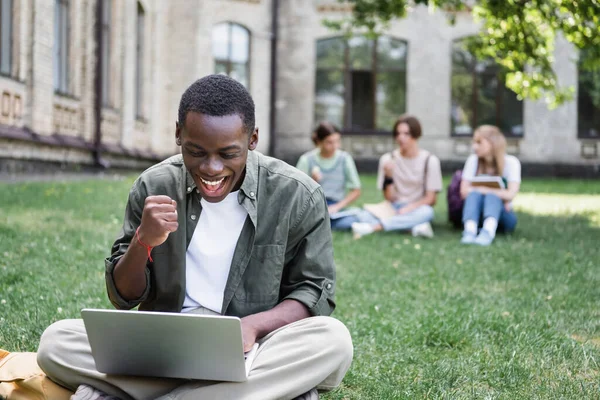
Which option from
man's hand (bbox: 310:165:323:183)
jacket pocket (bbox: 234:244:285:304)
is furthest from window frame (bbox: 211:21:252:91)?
jacket pocket (bbox: 234:244:285:304)

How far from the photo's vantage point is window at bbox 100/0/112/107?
19.6 meters

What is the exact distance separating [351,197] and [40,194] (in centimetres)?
437

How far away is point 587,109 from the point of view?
88.4 feet

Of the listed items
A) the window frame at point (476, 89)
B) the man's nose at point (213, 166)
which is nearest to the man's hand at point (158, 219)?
the man's nose at point (213, 166)

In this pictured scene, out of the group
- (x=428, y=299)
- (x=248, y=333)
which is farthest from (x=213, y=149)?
(x=428, y=299)

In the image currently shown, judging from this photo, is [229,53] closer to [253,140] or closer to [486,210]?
[486,210]

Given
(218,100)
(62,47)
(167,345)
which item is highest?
(62,47)

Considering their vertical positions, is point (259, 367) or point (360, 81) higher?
point (360, 81)

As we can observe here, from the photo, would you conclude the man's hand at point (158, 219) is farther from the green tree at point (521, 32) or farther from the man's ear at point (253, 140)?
the green tree at point (521, 32)

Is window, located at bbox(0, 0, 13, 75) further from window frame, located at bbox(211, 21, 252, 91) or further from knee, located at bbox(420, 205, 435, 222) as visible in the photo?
window frame, located at bbox(211, 21, 252, 91)

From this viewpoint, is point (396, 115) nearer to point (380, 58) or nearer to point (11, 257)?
point (380, 58)

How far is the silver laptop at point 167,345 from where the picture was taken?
2.84 metres

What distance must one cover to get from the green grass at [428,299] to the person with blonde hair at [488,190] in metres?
0.27

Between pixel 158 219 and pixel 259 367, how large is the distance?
70cm
